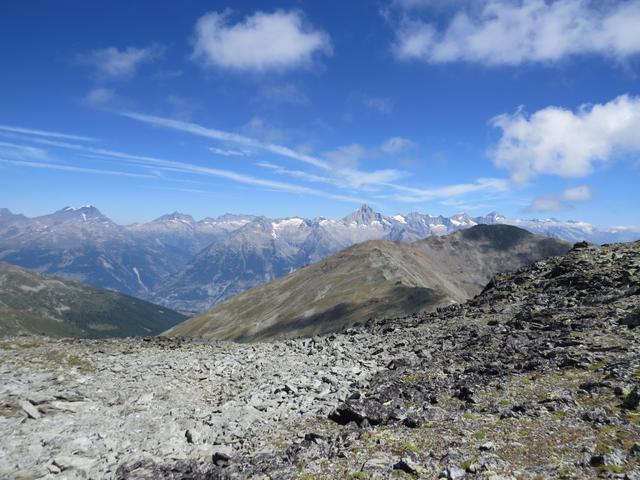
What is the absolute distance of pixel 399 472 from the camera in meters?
13.6

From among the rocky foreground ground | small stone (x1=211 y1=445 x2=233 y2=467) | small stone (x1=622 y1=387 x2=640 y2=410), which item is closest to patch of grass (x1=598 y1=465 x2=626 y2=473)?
the rocky foreground ground

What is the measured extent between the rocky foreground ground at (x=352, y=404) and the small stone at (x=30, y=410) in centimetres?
5

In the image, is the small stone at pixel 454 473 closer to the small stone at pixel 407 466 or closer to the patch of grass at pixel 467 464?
the patch of grass at pixel 467 464

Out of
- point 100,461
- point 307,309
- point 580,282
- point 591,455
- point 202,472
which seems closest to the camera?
point 591,455

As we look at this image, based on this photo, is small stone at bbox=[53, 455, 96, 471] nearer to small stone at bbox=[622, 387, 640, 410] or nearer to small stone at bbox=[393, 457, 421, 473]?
small stone at bbox=[393, 457, 421, 473]

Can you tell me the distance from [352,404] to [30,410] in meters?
15.3

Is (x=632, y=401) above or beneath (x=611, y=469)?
above

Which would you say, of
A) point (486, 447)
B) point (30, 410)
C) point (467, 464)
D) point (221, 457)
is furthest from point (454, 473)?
point (30, 410)

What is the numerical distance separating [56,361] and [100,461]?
13755mm

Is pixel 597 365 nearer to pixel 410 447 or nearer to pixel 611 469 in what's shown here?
pixel 611 469

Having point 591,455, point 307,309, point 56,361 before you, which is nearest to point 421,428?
point 591,455

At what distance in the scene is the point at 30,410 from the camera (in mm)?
19938

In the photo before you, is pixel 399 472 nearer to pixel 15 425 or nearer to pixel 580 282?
pixel 15 425

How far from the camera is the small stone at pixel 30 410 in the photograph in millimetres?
19797
